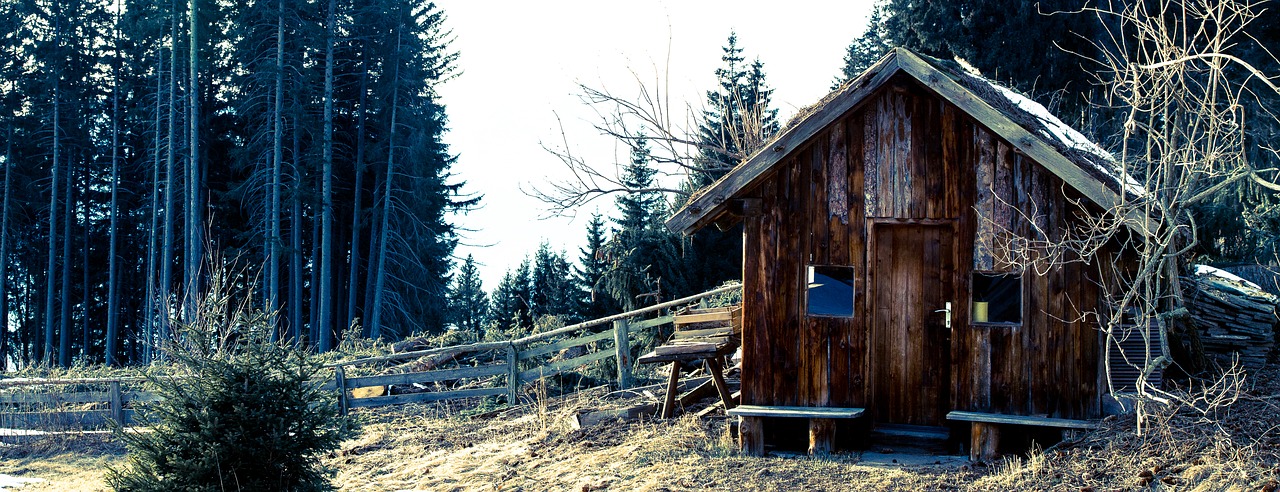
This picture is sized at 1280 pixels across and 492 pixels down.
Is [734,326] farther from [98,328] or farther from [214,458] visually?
[98,328]

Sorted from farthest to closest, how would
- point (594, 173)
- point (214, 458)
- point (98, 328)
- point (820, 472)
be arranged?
1. point (98, 328)
2. point (594, 173)
3. point (820, 472)
4. point (214, 458)

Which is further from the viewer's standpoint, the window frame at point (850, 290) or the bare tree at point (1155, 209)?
the window frame at point (850, 290)

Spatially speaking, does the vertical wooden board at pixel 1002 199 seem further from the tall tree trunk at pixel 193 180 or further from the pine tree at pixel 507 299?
the pine tree at pixel 507 299

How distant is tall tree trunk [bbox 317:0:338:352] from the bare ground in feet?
67.0

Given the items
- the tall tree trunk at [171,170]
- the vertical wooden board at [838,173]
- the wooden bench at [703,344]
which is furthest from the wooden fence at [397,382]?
the tall tree trunk at [171,170]

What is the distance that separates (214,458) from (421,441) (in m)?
5.30

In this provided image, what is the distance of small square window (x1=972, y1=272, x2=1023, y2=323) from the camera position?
10180mm

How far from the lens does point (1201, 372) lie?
11398 millimetres

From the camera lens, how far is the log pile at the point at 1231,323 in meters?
13.1

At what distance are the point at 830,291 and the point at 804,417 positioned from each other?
1.37 m

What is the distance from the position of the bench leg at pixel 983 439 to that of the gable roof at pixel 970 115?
2.34 metres

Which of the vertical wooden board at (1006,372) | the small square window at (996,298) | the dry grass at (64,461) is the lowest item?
the dry grass at (64,461)

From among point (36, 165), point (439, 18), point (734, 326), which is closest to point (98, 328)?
point (36, 165)

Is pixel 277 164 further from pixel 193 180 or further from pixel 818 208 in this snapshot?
pixel 818 208
